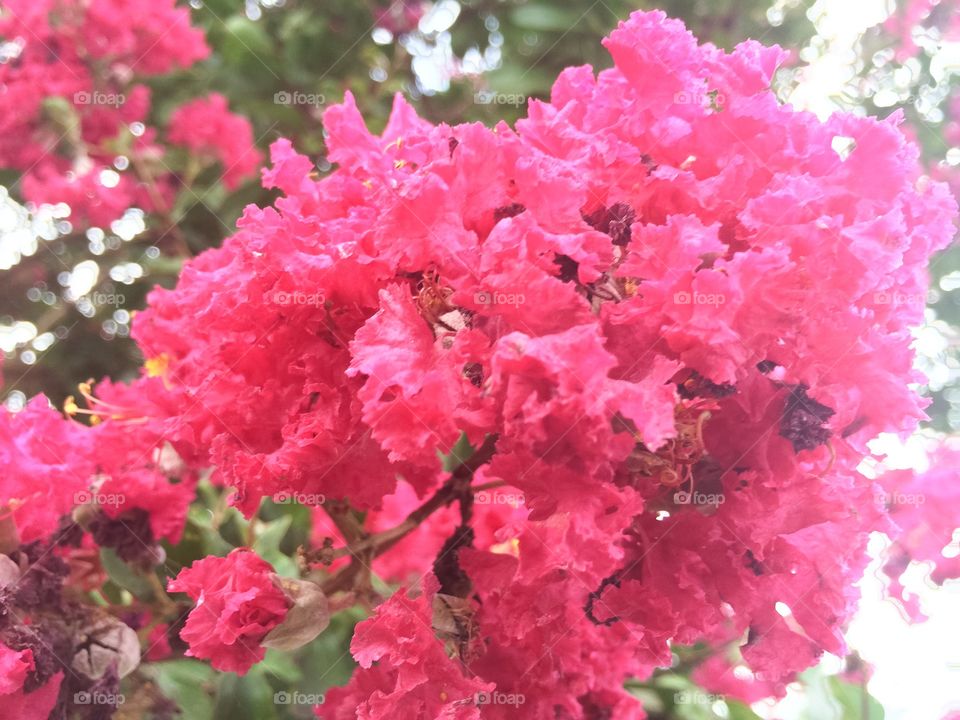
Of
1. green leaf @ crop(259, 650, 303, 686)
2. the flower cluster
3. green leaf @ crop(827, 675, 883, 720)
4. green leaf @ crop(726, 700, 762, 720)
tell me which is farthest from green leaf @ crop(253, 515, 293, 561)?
the flower cluster

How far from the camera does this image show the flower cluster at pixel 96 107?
2.11m

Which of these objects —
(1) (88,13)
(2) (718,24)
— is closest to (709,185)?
(2) (718,24)

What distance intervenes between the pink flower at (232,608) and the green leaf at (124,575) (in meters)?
0.30

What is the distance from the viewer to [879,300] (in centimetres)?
95

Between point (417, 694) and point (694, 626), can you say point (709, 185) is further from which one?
point (417, 694)

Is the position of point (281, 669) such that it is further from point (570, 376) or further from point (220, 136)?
point (220, 136)

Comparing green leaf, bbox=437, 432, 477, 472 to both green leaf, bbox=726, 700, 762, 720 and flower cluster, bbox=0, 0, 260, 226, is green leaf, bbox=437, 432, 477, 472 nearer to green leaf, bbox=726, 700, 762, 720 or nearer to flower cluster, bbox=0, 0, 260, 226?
green leaf, bbox=726, 700, 762, 720

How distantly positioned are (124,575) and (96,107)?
1.47 metres

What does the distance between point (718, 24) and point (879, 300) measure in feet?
4.44

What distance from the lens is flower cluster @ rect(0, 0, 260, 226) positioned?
2.11 metres

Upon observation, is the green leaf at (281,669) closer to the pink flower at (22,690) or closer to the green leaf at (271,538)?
the green leaf at (271,538)

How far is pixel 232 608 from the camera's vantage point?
91 centimetres

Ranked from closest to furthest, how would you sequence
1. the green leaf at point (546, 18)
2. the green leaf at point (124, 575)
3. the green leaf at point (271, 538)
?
1. the green leaf at point (124, 575)
2. the green leaf at point (271, 538)
3. the green leaf at point (546, 18)

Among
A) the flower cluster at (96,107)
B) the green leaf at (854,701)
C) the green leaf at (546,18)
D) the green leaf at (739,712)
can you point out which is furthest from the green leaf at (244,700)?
the green leaf at (546,18)
